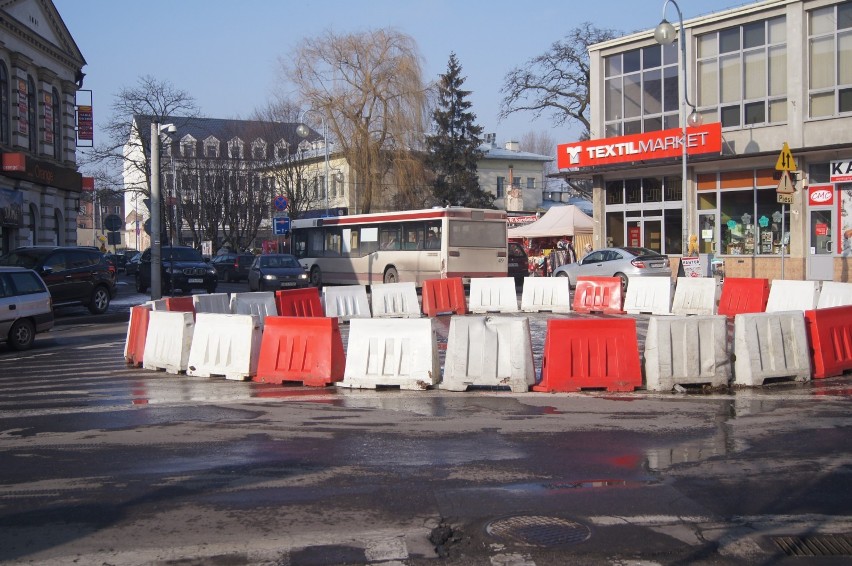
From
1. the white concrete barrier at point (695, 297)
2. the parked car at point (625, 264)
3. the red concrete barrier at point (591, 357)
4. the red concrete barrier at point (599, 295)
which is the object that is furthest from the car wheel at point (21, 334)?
the parked car at point (625, 264)

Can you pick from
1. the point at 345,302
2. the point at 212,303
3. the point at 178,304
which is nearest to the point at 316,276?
the point at 345,302

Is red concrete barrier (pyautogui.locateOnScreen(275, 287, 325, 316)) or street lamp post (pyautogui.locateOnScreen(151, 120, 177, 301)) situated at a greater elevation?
street lamp post (pyautogui.locateOnScreen(151, 120, 177, 301))

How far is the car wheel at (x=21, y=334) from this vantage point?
650 inches

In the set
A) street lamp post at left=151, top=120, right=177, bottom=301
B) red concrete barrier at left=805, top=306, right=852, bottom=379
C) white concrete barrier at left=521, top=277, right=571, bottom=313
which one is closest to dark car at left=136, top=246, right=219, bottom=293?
street lamp post at left=151, top=120, right=177, bottom=301

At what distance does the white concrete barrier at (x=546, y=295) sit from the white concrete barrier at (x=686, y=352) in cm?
1197

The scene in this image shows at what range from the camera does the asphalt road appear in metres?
5.20

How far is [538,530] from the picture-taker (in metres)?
5.41

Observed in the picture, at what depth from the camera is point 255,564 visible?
492 cm

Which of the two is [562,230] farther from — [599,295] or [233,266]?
[599,295]

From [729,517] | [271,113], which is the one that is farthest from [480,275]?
[271,113]

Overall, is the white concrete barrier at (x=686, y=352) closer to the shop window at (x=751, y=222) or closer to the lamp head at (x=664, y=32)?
the lamp head at (x=664, y=32)

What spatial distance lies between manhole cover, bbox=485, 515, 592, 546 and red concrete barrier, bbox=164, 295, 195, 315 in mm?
10983

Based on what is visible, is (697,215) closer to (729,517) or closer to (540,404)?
(540,404)

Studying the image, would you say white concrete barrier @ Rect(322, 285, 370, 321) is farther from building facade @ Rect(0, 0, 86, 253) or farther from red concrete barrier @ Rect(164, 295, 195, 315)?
building facade @ Rect(0, 0, 86, 253)
